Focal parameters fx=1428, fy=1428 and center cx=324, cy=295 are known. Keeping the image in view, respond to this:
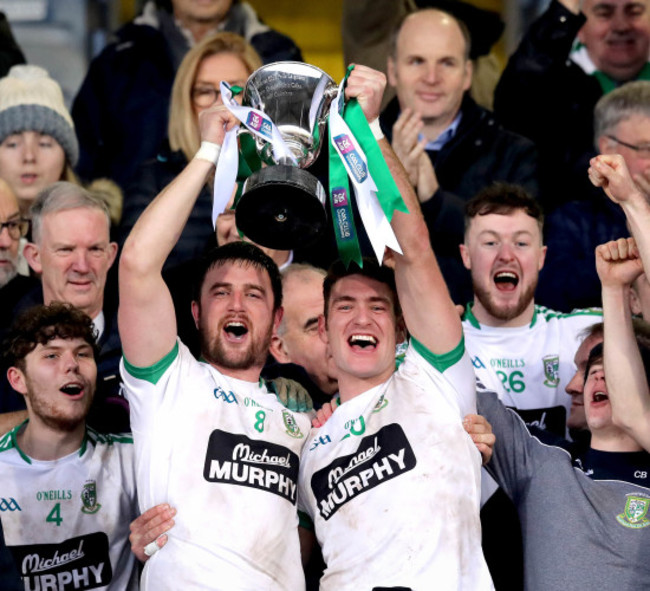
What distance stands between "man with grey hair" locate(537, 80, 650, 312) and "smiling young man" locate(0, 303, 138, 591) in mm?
2139

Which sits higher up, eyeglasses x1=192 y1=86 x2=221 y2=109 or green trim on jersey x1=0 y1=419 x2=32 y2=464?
eyeglasses x1=192 y1=86 x2=221 y2=109

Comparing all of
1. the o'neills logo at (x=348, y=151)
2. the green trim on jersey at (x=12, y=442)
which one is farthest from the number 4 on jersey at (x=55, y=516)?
the o'neills logo at (x=348, y=151)

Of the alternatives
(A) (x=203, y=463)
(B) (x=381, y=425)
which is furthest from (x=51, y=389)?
(B) (x=381, y=425)

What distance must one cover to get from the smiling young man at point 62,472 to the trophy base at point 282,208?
44.7 inches

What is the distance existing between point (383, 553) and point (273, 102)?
1520 millimetres

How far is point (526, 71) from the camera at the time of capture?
706 cm

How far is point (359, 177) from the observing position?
180 inches

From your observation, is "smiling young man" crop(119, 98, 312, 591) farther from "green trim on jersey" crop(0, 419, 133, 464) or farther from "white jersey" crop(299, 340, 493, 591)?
"green trim on jersey" crop(0, 419, 133, 464)

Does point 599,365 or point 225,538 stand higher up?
point 599,365

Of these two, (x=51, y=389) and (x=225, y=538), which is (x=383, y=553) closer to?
(x=225, y=538)

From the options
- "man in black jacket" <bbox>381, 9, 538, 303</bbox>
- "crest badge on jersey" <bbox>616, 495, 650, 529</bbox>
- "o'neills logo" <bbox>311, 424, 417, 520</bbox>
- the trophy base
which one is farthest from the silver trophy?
"man in black jacket" <bbox>381, 9, 538, 303</bbox>

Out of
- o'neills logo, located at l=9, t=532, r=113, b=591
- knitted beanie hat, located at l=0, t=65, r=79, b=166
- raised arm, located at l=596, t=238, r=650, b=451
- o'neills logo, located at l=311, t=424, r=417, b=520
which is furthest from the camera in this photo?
knitted beanie hat, located at l=0, t=65, r=79, b=166

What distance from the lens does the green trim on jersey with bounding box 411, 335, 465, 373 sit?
4902mm

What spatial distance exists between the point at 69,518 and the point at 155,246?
3.64 ft
